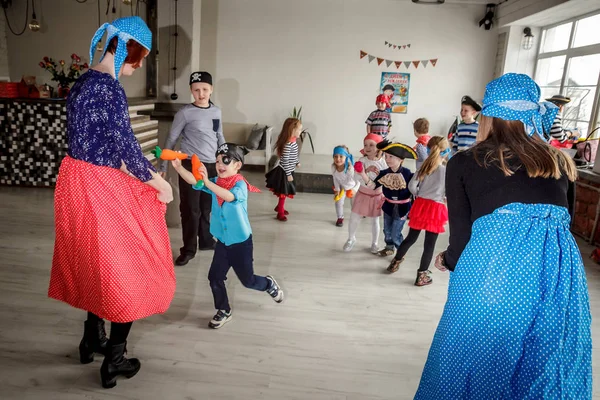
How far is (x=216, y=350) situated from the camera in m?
2.41

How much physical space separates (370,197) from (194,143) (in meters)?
1.61

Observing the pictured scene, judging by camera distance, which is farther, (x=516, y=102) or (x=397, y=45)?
(x=397, y=45)

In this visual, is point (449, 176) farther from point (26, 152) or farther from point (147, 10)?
point (147, 10)

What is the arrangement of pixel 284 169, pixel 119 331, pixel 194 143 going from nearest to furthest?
1. pixel 119 331
2. pixel 194 143
3. pixel 284 169

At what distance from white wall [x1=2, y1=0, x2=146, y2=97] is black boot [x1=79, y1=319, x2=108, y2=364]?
7.86m

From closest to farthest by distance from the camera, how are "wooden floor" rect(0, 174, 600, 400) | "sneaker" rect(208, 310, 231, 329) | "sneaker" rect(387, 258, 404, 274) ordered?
1. "wooden floor" rect(0, 174, 600, 400)
2. "sneaker" rect(208, 310, 231, 329)
3. "sneaker" rect(387, 258, 404, 274)

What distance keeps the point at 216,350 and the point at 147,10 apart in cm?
862

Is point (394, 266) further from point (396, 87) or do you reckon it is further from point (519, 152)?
point (396, 87)

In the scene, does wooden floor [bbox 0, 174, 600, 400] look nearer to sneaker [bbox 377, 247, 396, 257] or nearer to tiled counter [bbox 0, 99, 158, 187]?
sneaker [bbox 377, 247, 396, 257]

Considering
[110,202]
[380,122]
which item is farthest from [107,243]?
[380,122]

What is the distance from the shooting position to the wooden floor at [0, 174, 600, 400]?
6.93 feet

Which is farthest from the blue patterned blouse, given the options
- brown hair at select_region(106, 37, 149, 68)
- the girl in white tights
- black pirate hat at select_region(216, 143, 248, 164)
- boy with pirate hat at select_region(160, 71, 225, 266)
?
the girl in white tights

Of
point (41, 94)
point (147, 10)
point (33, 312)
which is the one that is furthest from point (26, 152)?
point (147, 10)

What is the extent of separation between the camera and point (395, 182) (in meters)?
3.67
